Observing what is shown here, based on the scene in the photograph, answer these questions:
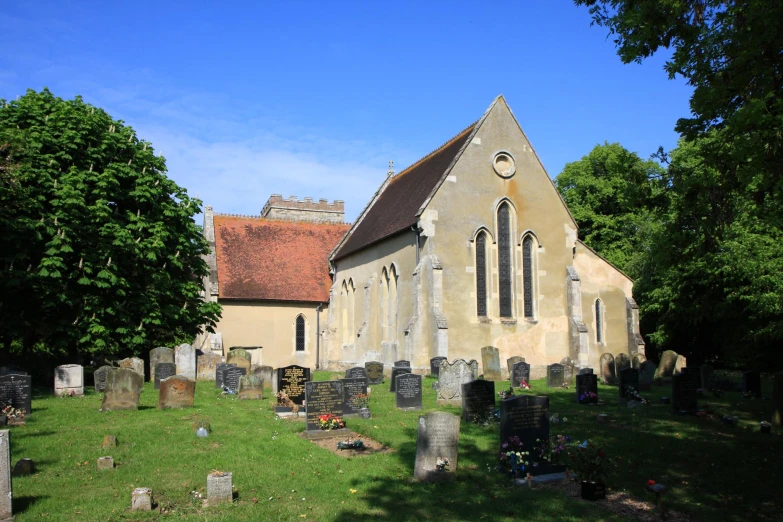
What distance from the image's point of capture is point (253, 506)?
27.4 feet

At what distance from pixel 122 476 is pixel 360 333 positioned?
22.6m

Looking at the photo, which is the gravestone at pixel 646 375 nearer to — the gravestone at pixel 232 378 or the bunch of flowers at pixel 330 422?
the bunch of flowers at pixel 330 422

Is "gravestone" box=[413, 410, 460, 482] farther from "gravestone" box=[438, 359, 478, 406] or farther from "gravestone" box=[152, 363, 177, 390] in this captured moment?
"gravestone" box=[152, 363, 177, 390]

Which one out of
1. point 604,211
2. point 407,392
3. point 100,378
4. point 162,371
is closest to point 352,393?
→ point 407,392

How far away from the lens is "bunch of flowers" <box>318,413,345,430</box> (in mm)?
13367

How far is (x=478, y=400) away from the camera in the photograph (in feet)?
47.0

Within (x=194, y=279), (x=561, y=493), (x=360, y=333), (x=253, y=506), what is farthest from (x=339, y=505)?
(x=360, y=333)

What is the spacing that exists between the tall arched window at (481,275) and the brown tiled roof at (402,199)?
3.24 meters

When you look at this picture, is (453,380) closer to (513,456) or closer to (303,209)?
(513,456)

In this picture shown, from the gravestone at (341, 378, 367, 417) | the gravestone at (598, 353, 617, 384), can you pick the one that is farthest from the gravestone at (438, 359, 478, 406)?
the gravestone at (598, 353, 617, 384)

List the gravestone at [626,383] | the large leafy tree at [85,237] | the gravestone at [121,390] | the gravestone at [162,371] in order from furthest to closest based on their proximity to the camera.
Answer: the gravestone at [162,371], the large leafy tree at [85,237], the gravestone at [626,383], the gravestone at [121,390]

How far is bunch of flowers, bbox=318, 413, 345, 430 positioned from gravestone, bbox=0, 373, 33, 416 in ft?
25.0

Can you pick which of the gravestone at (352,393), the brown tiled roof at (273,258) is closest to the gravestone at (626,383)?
the gravestone at (352,393)

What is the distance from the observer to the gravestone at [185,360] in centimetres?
2417
